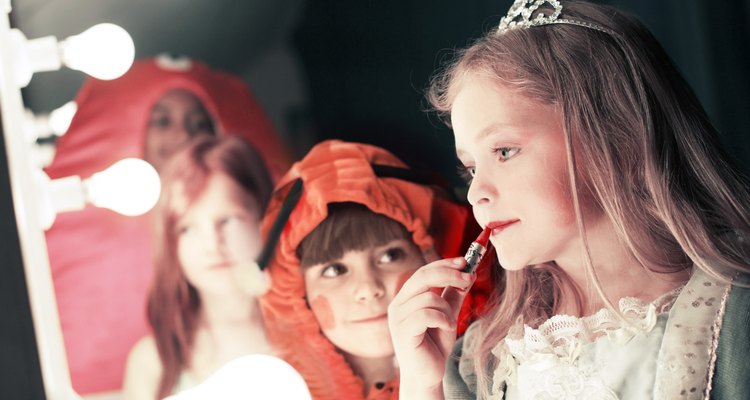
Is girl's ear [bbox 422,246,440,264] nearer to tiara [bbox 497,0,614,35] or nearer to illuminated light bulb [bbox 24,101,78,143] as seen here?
tiara [bbox 497,0,614,35]

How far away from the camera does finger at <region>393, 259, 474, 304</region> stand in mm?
787

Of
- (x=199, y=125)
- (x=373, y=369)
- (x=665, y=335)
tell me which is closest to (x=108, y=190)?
(x=199, y=125)

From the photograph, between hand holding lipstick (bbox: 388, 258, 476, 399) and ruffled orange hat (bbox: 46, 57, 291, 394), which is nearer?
hand holding lipstick (bbox: 388, 258, 476, 399)

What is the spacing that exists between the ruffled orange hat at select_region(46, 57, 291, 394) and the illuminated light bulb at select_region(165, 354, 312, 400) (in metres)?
0.11

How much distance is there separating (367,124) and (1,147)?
0.40 metres

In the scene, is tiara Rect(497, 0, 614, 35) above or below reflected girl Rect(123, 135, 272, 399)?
above

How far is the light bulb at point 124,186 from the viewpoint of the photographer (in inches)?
36.6

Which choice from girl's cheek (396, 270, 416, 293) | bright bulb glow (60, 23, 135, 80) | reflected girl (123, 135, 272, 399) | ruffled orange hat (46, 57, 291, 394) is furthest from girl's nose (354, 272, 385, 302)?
bright bulb glow (60, 23, 135, 80)

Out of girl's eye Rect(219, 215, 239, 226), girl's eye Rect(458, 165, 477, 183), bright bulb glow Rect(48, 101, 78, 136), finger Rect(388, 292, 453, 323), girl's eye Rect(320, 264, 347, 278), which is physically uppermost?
bright bulb glow Rect(48, 101, 78, 136)

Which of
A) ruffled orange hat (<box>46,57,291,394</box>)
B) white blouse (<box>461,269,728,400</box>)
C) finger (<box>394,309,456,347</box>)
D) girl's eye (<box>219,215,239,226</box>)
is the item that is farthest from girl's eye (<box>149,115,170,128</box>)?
white blouse (<box>461,269,728,400</box>)

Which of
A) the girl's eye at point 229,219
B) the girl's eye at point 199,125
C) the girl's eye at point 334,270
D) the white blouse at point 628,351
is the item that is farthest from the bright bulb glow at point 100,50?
the white blouse at point 628,351

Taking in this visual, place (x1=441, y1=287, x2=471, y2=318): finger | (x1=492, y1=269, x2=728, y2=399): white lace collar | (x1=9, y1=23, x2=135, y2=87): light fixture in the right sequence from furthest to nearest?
(x1=9, y1=23, x2=135, y2=87): light fixture
(x1=441, y1=287, x2=471, y2=318): finger
(x1=492, y1=269, x2=728, y2=399): white lace collar

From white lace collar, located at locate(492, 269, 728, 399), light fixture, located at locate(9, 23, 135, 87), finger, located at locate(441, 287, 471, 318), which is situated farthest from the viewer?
light fixture, located at locate(9, 23, 135, 87)

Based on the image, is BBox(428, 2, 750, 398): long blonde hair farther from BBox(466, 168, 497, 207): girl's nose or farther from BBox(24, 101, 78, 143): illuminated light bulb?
BBox(24, 101, 78, 143): illuminated light bulb
